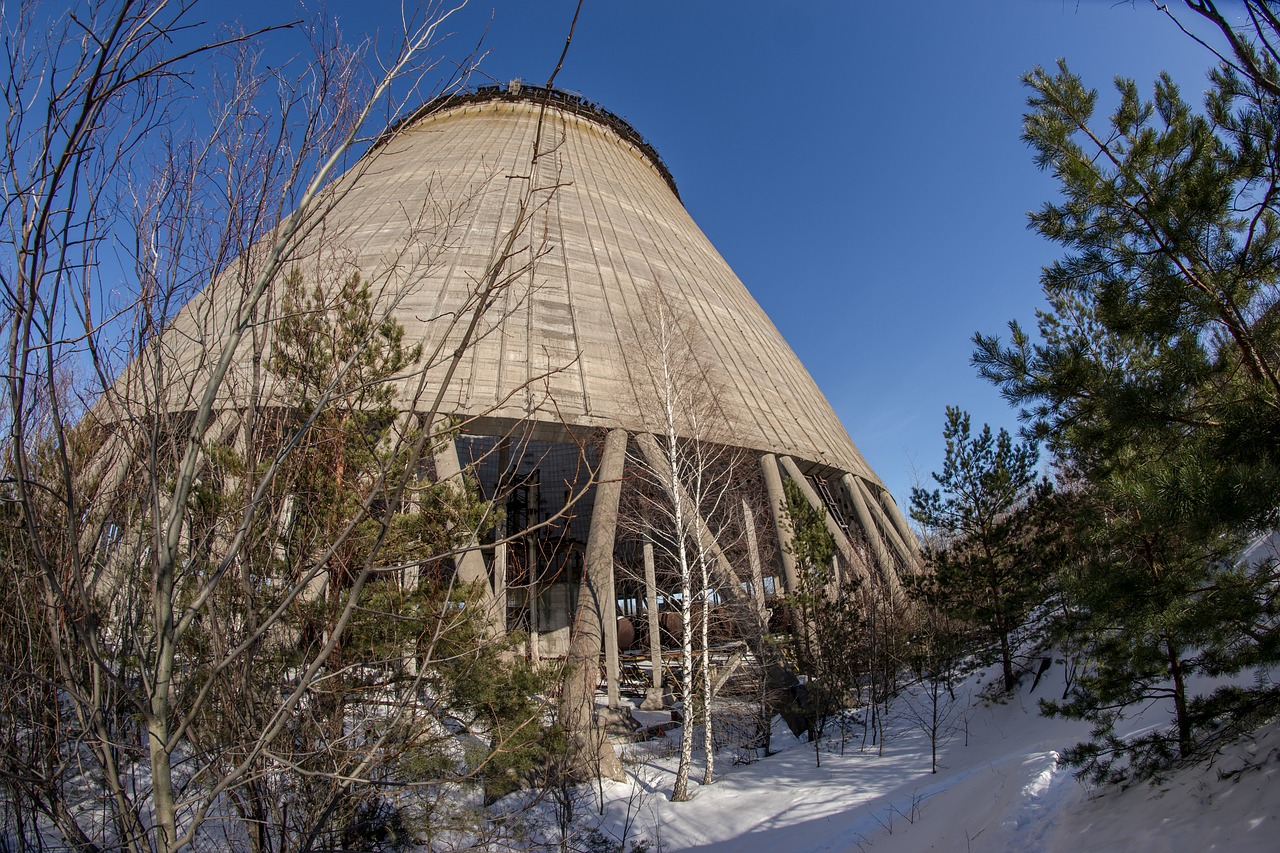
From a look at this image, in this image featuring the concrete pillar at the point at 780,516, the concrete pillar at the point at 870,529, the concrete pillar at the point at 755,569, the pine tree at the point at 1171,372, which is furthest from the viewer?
the concrete pillar at the point at 870,529

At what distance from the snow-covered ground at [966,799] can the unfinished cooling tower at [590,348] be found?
2.99 m

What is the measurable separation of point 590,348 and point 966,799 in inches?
369

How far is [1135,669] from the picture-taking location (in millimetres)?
5027

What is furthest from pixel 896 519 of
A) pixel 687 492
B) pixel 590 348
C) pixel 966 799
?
pixel 966 799

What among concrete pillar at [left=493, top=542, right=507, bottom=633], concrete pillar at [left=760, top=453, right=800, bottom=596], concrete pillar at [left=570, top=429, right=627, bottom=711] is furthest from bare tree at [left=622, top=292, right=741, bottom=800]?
concrete pillar at [left=493, top=542, right=507, bottom=633]

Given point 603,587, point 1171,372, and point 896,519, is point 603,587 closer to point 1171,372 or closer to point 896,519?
point 1171,372

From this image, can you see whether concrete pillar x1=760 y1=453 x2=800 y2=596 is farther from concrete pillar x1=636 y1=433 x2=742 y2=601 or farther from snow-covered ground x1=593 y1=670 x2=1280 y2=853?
snow-covered ground x1=593 y1=670 x2=1280 y2=853

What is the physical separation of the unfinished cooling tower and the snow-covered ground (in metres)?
2.99

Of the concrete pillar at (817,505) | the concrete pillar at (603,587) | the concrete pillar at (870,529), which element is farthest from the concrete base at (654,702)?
the concrete pillar at (870,529)

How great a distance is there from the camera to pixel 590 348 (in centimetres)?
1316

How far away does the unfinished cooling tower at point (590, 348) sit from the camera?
11.7 meters

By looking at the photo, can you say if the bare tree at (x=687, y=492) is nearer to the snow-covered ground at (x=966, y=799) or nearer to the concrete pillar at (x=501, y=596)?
the snow-covered ground at (x=966, y=799)

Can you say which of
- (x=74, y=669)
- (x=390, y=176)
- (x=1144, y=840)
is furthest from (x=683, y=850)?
(x=390, y=176)

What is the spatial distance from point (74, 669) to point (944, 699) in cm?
1478
